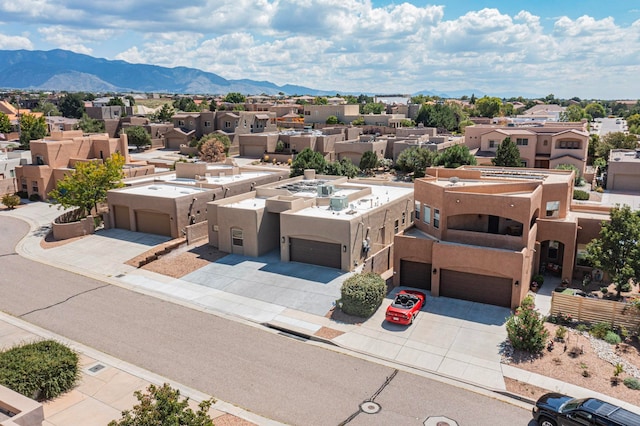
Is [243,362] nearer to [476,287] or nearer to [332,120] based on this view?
[476,287]

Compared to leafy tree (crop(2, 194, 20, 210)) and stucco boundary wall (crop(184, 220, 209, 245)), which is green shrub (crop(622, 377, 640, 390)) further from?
leafy tree (crop(2, 194, 20, 210))

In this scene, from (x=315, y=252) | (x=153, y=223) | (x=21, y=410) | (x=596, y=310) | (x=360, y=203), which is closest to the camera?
(x=21, y=410)

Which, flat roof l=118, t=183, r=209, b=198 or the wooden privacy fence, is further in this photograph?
flat roof l=118, t=183, r=209, b=198

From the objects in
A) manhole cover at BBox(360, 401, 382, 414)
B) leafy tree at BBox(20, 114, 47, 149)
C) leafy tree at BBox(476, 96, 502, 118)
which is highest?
leafy tree at BBox(476, 96, 502, 118)

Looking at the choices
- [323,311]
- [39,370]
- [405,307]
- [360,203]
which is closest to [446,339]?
[405,307]

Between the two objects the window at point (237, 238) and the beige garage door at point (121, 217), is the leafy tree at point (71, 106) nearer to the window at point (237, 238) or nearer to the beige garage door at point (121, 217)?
the beige garage door at point (121, 217)

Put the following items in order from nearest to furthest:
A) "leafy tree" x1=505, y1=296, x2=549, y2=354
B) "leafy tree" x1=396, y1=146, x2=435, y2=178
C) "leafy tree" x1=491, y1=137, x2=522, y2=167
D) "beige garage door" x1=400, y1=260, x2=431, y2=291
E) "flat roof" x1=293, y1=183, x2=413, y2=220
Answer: "leafy tree" x1=505, y1=296, x2=549, y2=354
"beige garage door" x1=400, y1=260, x2=431, y2=291
"flat roof" x1=293, y1=183, x2=413, y2=220
"leafy tree" x1=491, y1=137, x2=522, y2=167
"leafy tree" x1=396, y1=146, x2=435, y2=178

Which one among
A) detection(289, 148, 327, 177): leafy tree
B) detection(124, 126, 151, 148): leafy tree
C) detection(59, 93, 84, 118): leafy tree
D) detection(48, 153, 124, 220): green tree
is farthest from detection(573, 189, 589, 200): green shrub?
detection(59, 93, 84, 118): leafy tree
